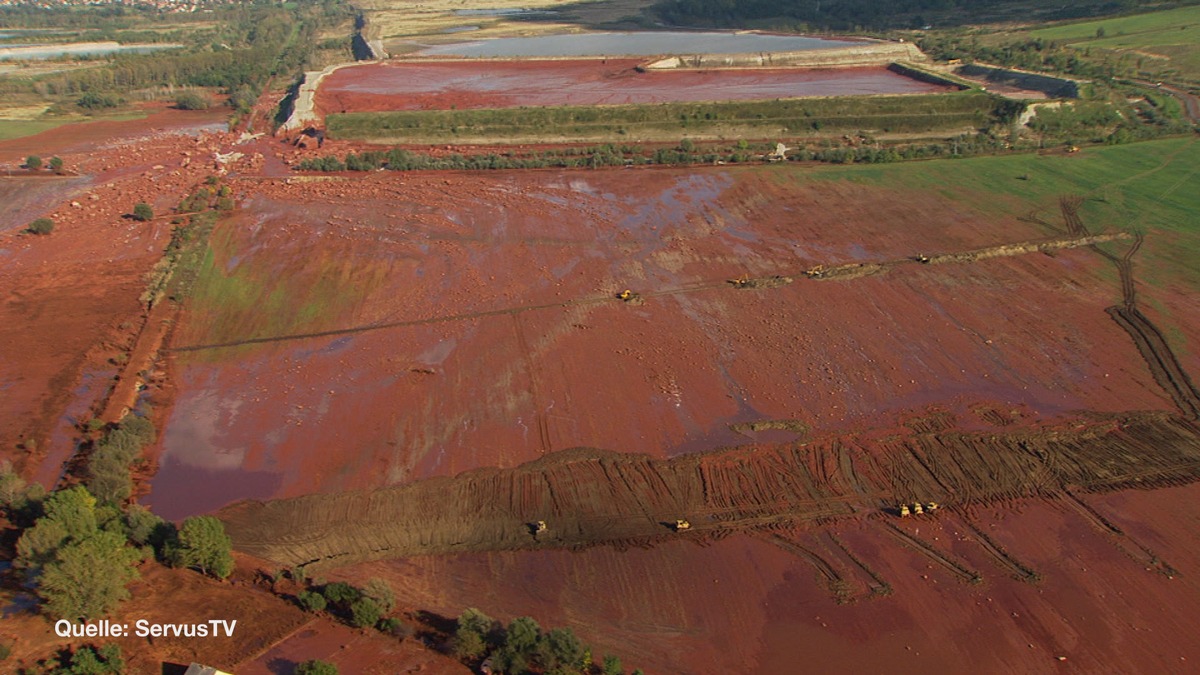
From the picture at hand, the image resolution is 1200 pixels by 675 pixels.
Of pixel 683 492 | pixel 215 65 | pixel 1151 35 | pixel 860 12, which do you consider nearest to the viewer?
pixel 683 492

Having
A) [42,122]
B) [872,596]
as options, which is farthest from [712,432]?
[42,122]

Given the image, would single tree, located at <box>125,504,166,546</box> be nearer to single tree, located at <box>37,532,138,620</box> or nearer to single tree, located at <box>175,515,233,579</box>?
single tree, located at <box>175,515,233,579</box>

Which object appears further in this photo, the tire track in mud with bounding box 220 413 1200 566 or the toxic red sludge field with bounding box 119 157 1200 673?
the tire track in mud with bounding box 220 413 1200 566

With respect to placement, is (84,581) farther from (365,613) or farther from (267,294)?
(267,294)

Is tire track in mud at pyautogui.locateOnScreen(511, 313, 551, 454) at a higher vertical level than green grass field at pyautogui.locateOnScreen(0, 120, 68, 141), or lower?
lower

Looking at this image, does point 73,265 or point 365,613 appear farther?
point 73,265

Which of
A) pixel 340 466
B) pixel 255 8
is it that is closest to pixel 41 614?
pixel 340 466

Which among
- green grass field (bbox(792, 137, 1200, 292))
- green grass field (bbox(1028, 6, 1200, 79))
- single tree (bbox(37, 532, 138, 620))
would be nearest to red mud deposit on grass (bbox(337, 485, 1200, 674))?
single tree (bbox(37, 532, 138, 620))
